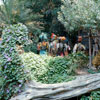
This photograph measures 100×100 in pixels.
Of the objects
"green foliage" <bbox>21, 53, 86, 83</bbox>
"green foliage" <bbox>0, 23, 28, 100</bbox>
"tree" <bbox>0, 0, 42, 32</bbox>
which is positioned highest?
"tree" <bbox>0, 0, 42, 32</bbox>

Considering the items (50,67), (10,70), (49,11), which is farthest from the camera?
(49,11)

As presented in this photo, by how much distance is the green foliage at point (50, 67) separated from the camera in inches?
214

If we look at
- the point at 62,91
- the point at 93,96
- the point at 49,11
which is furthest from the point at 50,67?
the point at 49,11

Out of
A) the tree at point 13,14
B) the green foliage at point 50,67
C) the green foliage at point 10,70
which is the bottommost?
the green foliage at point 50,67

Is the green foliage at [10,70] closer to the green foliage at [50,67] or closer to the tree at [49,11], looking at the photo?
the green foliage at [50,67]

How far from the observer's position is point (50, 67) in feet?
19.6

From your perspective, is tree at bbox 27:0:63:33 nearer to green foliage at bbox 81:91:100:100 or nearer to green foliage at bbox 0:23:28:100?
green foliage at bbox 0:23:28:100

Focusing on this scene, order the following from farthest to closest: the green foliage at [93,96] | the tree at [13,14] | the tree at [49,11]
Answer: the tree at [49,11] < the tree at [13,14] < the green foliage at [93,96]

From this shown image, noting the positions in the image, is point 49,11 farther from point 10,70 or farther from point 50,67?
point 10,70

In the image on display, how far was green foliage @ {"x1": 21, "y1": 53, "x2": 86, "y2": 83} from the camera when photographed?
545 cm

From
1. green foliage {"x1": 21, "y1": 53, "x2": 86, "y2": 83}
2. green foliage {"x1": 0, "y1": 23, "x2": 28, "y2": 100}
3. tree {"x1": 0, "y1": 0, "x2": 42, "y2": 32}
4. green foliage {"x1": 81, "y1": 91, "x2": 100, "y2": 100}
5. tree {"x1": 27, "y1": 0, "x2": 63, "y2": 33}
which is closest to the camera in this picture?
green foliage {"x1": 81, "y1": 91, "x2": 100, "y2": 100}

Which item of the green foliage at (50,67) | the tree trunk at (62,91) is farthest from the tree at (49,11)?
the tree trunk at (62,91)

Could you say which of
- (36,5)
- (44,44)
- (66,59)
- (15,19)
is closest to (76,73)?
(66,59)

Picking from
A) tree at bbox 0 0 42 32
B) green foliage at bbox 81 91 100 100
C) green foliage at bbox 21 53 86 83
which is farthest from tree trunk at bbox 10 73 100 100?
tree at bbox 0 0 42 32
